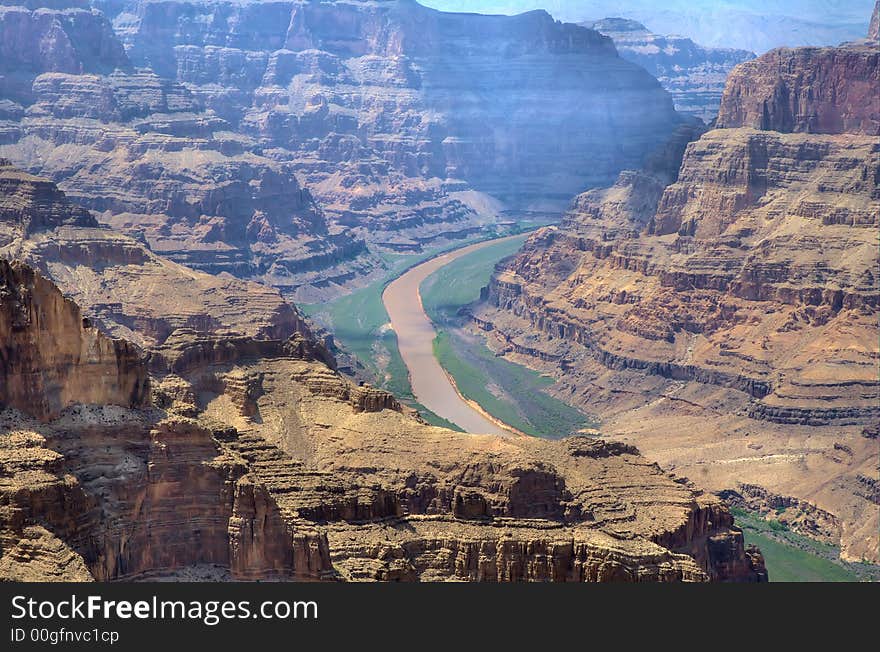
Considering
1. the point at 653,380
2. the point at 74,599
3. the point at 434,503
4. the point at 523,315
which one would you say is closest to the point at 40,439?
the point at 74,599

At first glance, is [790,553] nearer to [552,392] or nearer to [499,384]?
[552,392]

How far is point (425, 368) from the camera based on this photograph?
15638 centimetres

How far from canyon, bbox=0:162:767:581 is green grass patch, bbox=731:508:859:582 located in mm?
14266

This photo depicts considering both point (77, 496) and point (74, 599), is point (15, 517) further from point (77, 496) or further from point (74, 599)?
point (74, 599)

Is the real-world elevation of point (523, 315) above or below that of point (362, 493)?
below

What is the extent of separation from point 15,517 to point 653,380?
313 feet

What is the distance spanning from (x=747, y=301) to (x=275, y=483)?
83.5 meters

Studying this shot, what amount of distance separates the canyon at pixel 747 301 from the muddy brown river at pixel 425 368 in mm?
6616

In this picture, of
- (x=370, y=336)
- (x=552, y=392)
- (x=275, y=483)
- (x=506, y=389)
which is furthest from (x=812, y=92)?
(x=275, y=483)

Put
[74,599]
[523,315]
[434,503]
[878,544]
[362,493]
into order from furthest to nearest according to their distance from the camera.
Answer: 1. [523,315]
2. [878,544]
3. [434,503]
4. [362,493]
5. [74,599]

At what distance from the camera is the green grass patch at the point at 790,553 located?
4001 inches

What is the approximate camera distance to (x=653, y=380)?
5797 inches

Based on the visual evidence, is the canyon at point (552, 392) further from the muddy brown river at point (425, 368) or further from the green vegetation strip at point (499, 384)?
the green vegetation strip at point (499, 384)

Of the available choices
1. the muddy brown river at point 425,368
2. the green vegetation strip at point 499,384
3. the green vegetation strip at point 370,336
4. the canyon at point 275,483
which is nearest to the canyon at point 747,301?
the green vegetation strip at point 499,384
